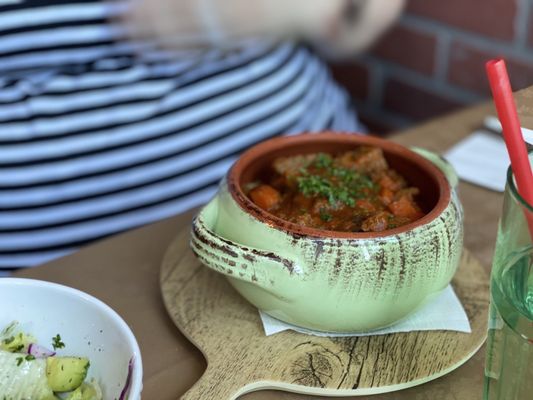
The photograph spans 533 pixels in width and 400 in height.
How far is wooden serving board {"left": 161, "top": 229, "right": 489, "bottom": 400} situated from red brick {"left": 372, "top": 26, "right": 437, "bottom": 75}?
83 centimetres

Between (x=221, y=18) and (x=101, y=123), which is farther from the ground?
(x=221, y=18)

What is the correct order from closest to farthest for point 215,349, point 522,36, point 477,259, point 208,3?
1. point 215,349
2. point 477,259
3. point 208,3
4. point 522,36

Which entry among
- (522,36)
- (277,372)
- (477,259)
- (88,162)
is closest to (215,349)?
(277,372)

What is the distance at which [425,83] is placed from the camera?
1.44m

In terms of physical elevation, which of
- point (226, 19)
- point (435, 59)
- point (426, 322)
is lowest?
point (435, 59)

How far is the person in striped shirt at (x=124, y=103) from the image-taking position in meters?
0.92

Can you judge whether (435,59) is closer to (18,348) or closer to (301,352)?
(301,352)

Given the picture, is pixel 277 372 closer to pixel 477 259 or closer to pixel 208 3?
pixel 477 259

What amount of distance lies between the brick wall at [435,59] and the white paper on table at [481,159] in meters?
0.27

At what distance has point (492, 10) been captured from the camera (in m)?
1.26

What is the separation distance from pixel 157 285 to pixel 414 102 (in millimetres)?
941

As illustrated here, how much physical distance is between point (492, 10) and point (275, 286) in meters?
0.89

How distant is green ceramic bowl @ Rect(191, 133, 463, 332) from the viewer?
54cm

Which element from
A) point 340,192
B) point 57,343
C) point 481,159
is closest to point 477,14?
point 481,159
